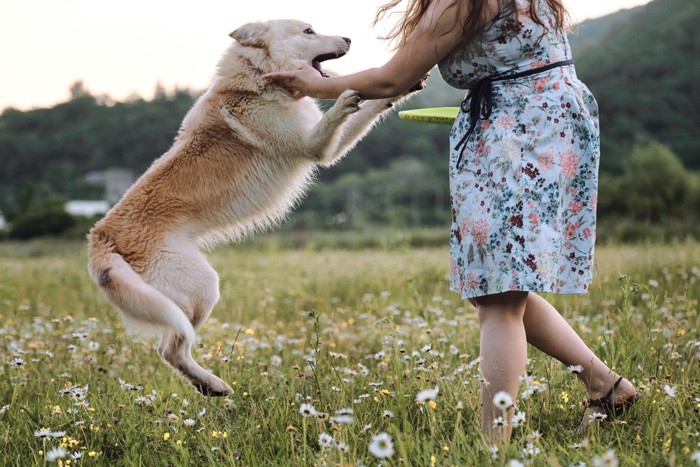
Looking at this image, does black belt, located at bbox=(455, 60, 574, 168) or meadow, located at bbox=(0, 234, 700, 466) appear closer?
meadow, located at bbox=(0, 234, 700, 466)

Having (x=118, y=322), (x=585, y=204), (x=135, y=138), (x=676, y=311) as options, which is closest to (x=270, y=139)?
(x=585, y=204)

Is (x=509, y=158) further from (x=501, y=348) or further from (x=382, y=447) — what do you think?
(x=382, y=447)

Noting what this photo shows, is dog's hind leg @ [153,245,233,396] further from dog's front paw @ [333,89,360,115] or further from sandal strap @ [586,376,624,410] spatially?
sandal strap @ [586,376,624,410]

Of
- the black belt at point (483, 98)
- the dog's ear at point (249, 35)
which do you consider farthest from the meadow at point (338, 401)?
the dog's ear at point (249, 35)

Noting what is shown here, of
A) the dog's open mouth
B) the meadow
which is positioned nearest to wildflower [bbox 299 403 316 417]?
the meadow

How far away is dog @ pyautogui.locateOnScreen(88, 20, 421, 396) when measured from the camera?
3170 millimetres

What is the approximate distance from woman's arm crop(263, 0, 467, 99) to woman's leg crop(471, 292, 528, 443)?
0.85 m

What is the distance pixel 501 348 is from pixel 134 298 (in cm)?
162

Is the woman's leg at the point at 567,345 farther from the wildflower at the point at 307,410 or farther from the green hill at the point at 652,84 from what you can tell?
the green hill at the point at 652,84

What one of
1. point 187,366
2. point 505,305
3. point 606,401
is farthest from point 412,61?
point 187,366

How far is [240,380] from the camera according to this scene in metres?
3.26

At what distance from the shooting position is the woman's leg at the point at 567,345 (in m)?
2.61

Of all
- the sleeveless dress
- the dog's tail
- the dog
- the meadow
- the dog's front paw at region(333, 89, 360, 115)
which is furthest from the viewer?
the dog

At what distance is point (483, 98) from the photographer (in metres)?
2.42
